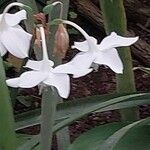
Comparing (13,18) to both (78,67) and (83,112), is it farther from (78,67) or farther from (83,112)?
(83,112)

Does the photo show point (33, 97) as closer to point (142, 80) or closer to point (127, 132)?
point (142, 80)

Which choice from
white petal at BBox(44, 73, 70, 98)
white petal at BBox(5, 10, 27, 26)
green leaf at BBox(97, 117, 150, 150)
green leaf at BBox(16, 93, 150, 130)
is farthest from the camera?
green leaf at BBox(16, 93, 150, 130)

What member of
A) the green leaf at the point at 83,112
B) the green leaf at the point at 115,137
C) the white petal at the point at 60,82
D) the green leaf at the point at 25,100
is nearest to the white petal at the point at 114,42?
the white petal at the point at 60,82

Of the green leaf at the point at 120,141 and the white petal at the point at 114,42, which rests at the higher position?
the white petal at the point at 114,42

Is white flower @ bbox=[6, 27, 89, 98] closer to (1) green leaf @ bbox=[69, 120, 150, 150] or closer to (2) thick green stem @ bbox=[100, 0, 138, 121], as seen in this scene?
(1) green leaf @ bbox=[69, 120, 150, 150]

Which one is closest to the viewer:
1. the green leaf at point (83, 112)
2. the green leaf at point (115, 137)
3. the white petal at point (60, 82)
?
the white petal at point (60, 82)

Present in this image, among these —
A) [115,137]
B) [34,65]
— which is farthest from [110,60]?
[115,137]

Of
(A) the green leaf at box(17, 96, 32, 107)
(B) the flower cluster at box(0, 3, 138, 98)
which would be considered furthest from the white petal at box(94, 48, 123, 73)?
(A) the green leaf at box(17, 96, 32, 107)

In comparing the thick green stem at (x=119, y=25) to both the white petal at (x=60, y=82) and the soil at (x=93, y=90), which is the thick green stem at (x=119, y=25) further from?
the white petal at (x=60, y=82)
